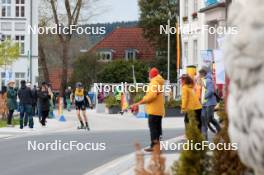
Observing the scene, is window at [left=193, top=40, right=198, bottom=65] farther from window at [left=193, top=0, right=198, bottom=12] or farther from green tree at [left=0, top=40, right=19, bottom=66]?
green tree at [left=0, top=40, right=19, bottom=66]

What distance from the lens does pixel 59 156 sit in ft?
58.9

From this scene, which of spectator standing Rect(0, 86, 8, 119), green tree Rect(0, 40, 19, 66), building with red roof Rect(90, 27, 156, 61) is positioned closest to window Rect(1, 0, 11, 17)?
building with red roof Rect(90, 27, 156, 61)

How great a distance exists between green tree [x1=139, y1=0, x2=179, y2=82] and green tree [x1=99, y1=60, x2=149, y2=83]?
8.89 feet

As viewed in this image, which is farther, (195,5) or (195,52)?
(195,5)

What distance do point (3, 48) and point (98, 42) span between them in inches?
1730

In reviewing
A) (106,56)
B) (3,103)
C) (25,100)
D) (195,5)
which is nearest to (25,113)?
(25,100)

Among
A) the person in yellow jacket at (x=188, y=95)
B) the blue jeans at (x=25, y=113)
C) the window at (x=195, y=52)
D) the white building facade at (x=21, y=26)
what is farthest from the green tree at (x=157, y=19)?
the person in yellow jacket at (x=188, y=95)

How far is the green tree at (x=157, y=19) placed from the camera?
78681 millimetres

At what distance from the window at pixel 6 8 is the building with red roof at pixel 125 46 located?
13638 mm

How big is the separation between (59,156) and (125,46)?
78.7 m

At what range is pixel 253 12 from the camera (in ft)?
10.7

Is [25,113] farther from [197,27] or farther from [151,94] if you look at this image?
[197,27]

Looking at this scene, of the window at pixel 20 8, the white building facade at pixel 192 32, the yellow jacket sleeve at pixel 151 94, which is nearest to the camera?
the yellow jacket sleeve at pixel 151 94

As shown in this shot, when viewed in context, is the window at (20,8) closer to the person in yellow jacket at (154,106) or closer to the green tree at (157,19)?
the green tree at (157,19)
